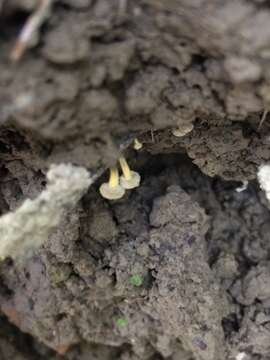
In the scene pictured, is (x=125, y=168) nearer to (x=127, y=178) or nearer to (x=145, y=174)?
(x=127, y=178)

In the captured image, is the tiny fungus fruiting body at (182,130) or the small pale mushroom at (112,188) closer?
the tiny fungus fruiting body at (182,130)

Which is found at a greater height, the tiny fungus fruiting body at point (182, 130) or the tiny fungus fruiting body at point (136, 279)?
the tiny fungus fruiting body at point (182, 130)

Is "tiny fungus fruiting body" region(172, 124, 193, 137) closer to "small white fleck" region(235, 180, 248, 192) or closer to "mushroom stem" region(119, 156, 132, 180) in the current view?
"mushroom stem" region(119, 156, 132, 180)

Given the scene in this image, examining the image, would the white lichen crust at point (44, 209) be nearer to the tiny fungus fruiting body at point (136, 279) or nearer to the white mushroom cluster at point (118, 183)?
the white mushroom cluster at point (118, 183)

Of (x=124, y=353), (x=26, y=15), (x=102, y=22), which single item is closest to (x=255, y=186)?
(x=124, y=353)

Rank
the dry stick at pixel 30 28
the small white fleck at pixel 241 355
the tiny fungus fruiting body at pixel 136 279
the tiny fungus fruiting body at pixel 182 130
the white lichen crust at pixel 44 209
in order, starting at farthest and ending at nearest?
1. the small white fleck at pixel 241 355
2. the tiny fungus fruiting body at pixel 136 279
3. the tiny fungus fruiting body at pixel 182 130
4. the white lichen crust at pixel 44 209
5. the dry stick at pixel 30 28

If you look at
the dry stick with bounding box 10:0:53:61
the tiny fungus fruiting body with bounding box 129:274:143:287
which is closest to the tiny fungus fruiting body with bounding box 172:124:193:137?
the tiny fungus fruiting body with bounding box 129:274:143:287

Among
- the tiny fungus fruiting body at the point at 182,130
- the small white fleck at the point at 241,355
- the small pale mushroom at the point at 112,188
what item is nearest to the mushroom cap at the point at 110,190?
the small pale mushroom at the point at 112,188
